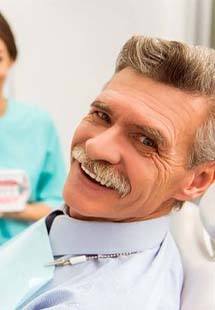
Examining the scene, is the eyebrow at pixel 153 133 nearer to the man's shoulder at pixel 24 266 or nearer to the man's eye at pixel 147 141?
the man's eye at pixel 147 141

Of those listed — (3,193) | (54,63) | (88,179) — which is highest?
(88,179)

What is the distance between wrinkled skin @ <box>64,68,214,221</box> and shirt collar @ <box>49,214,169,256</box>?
0.02 meters

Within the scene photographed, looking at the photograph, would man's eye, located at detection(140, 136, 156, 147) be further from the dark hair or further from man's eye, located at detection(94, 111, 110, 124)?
the dark hair

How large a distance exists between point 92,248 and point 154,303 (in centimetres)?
15

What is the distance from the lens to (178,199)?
39.8 inches

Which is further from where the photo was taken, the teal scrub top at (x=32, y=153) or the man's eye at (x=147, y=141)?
the teal scrub top at (x=32, y=153)

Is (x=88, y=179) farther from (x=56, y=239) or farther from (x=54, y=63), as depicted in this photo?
(x=54, y=63)

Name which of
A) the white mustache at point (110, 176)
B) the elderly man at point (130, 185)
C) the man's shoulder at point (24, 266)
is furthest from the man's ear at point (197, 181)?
the man's shoulder at point (24, 266)

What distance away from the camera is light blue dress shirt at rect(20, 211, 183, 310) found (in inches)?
35.1

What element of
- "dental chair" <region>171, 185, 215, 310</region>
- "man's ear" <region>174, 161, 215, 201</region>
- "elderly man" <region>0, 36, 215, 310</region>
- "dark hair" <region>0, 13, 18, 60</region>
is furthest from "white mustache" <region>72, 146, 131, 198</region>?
"dark hair" <region>0, 13, 18, 60</region>

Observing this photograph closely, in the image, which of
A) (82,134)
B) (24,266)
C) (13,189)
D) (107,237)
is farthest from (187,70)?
(13,189)

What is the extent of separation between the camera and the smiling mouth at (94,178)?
92 cm

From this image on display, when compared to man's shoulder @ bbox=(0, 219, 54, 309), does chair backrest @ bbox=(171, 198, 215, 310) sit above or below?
below

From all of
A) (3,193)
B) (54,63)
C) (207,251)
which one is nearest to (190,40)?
(54,63)
